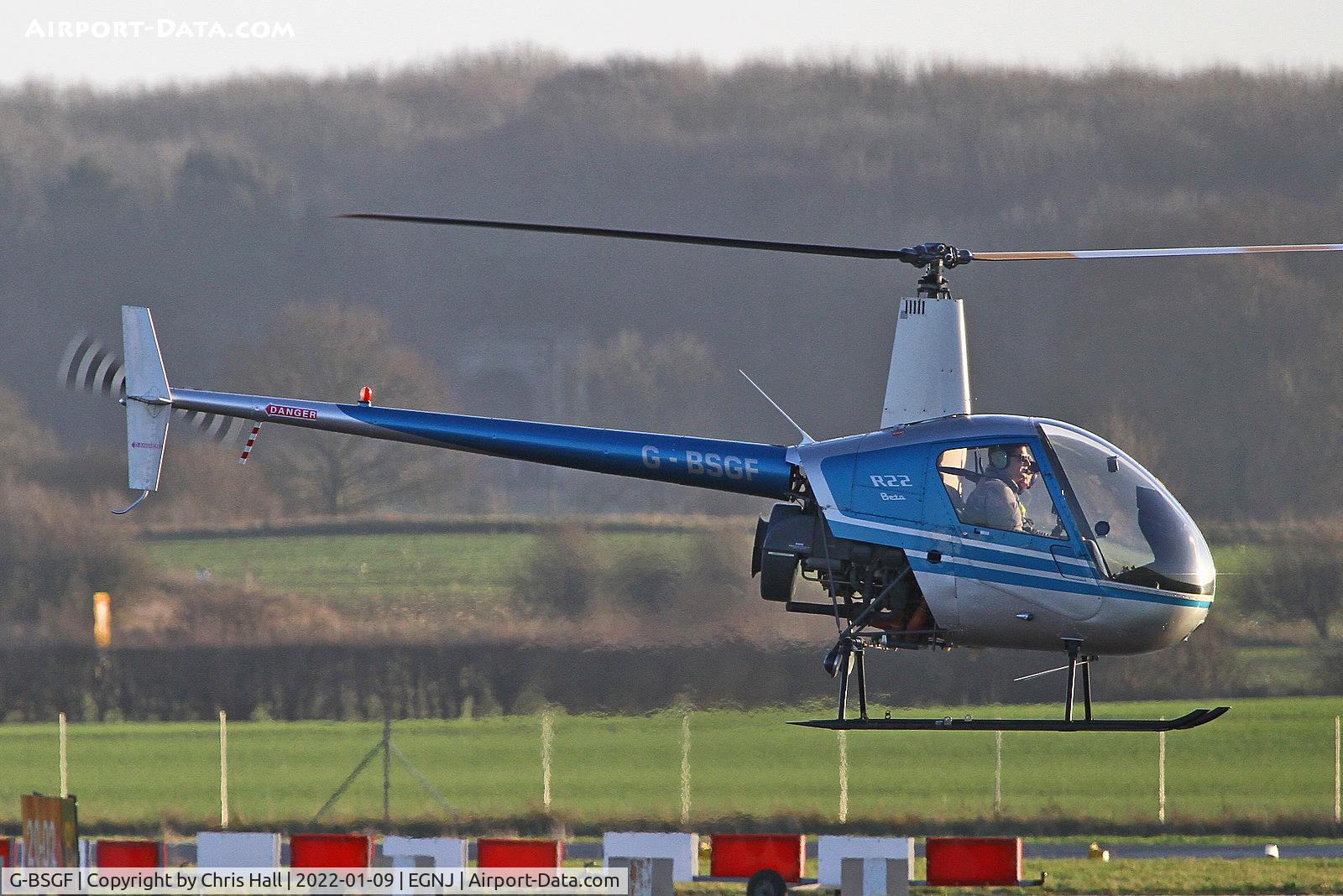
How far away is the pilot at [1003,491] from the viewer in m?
12.5

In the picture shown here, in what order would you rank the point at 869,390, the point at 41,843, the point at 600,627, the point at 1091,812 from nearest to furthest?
the point at 41,843, the point at 1091,812, the point at 600,627, the point at 869,390

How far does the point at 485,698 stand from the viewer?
65.3 feet

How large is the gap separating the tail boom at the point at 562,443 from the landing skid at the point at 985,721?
4.44ft

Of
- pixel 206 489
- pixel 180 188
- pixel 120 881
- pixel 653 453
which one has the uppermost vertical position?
pixel 180 188

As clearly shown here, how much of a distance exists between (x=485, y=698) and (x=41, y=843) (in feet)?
24.7

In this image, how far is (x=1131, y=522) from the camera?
1236 cm

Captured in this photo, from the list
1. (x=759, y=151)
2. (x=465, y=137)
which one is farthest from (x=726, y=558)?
(x=465, y=137)

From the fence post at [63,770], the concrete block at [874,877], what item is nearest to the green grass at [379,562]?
the fence post at [63,770]

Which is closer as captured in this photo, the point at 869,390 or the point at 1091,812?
the point at 1091,812

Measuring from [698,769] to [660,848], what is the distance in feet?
19.8

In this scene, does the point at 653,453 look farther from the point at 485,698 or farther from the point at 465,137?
the point at 465,137

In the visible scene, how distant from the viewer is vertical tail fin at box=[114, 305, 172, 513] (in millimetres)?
15125

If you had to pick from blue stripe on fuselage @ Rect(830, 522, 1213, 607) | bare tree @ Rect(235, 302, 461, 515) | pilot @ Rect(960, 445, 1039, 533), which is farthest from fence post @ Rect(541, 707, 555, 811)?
pilot @ Rect(960, 445, 1039, 533)

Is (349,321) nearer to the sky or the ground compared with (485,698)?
nearer to the sky
